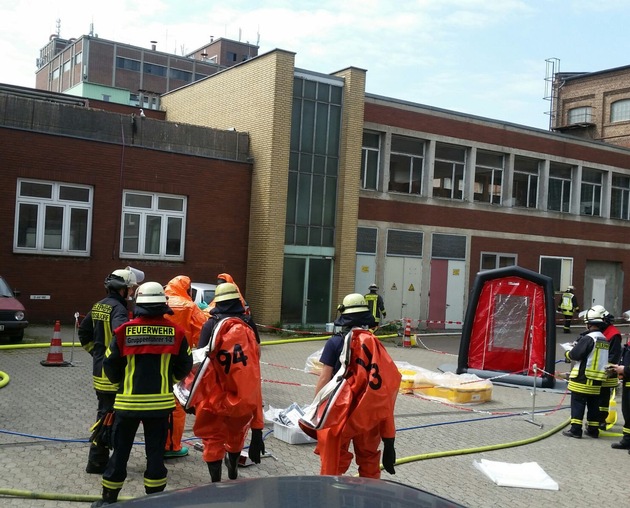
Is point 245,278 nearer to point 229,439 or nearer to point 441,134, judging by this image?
point 441,134

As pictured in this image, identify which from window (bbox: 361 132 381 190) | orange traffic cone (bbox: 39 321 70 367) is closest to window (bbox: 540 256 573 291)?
window (bbox: 361 132 381 190)

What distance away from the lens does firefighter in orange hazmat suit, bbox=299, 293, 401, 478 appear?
19.2 feet

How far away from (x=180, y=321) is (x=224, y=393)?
1751mm

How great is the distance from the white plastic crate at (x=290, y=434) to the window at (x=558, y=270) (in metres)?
24.1

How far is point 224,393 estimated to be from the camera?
21.1 ft

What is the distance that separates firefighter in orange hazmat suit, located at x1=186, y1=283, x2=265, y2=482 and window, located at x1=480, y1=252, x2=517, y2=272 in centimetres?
2327

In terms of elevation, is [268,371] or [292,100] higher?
[292,100]

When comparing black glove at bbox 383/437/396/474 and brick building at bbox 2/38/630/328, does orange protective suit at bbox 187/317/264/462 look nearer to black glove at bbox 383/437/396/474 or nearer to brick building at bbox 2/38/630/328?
black glove at bbox 383/437/396/474

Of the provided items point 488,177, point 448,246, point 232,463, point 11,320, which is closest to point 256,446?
point 232,463

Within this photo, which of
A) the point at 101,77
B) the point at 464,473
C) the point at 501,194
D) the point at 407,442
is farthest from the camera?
the point at 101,77

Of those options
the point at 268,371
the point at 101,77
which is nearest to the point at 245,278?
the point at 268,371

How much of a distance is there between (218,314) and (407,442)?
144 inches

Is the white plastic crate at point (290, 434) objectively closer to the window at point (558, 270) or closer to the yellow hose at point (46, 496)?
the yellow hose at point (46, 496)

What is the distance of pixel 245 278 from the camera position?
23.3 m
